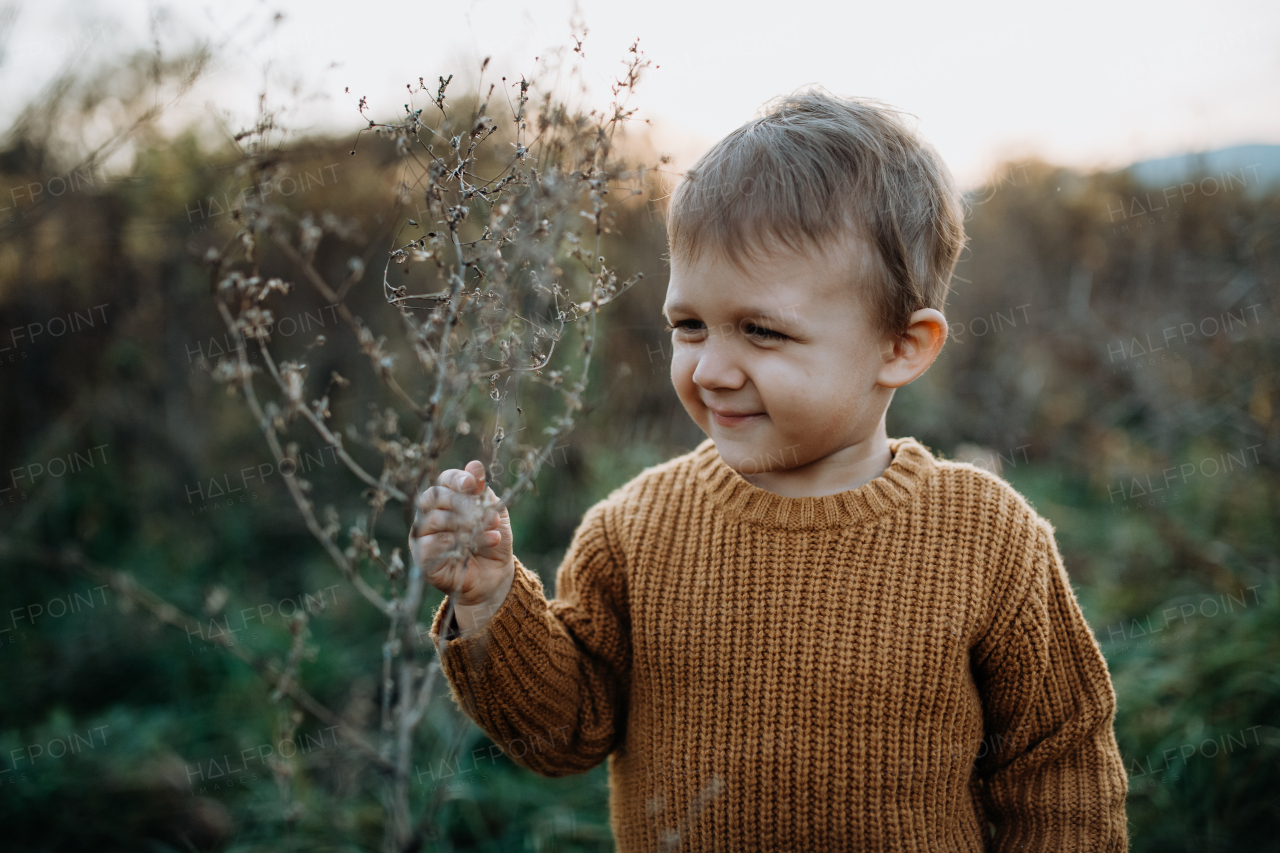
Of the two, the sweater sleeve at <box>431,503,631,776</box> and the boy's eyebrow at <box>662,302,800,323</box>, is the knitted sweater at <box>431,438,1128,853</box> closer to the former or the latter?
the sweater sleeve at <box>431,503,631,776</box>

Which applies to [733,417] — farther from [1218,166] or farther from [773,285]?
[1218,166]

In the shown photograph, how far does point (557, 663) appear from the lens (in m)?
1.59

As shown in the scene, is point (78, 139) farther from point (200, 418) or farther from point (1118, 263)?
point (1118, 263)

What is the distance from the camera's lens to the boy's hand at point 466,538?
1.18 m

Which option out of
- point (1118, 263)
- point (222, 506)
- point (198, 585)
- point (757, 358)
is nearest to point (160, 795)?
point (198, 585)

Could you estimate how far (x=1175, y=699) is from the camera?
10.4ft

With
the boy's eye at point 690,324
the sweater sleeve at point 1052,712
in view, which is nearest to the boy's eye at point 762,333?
the boy's eye at point 690,324

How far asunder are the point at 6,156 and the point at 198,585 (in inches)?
88.3

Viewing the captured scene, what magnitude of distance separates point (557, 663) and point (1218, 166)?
5.62 meters

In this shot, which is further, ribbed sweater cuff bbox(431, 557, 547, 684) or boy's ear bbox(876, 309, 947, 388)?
boy's ear bbox(876, 309, 947, 388)

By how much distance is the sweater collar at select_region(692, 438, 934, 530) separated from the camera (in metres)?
1.62

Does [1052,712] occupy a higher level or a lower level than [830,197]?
lower

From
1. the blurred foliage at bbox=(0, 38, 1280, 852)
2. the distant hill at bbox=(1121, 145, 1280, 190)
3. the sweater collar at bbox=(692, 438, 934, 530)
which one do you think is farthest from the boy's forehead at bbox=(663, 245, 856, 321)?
the distant hill at bbox=(1121, 145, 1280, 190)

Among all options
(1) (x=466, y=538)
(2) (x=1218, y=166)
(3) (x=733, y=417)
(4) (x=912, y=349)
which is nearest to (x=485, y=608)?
(1) (x=466, y=538)
